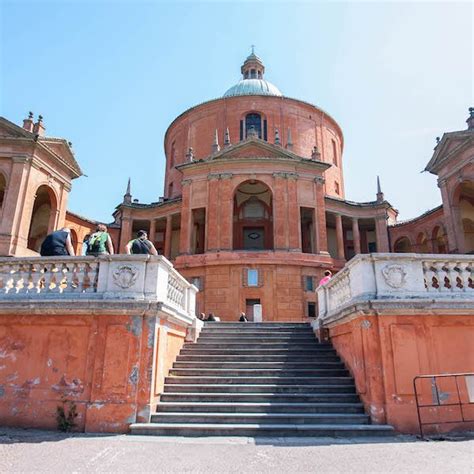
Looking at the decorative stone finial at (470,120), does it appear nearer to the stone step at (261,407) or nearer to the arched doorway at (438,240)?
the arched doorway at (438,240)

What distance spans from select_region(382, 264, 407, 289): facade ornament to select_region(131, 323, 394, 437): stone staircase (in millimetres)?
2600

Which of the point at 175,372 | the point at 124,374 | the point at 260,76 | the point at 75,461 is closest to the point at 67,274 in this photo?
the point at 124,374

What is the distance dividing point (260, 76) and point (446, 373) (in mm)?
38858

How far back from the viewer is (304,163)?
27188 millimetres

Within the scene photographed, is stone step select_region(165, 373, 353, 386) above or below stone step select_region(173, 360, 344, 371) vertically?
below

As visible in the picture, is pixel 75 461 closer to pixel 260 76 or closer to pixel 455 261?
pixel 455 261

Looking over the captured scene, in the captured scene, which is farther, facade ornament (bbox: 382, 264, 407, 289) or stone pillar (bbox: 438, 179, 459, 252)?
stone pillar (bbox: 438, 179, 459, 252)

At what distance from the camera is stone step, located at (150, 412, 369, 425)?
8.05m

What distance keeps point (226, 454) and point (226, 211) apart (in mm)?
20249

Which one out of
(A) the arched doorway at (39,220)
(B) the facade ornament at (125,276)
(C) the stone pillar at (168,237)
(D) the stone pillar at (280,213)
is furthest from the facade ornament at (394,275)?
(A) the arched doorway at (39,220)

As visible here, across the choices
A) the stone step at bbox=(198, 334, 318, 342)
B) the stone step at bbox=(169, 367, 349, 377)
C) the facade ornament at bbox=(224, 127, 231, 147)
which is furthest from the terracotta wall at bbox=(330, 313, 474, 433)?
the facade ornament at bbox=(224, 127, 231, 147)

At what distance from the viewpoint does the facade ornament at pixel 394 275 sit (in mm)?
8609

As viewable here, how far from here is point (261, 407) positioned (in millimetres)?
Answer: 8484

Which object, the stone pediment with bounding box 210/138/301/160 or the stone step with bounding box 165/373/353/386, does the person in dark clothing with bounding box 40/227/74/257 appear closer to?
the stone step with bounding box 165/373/353/386
